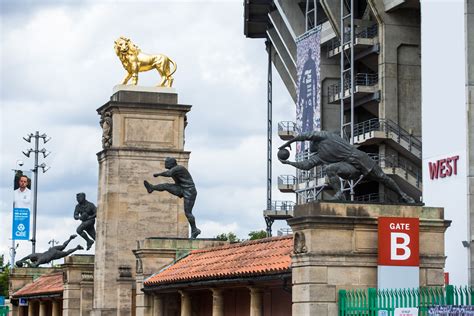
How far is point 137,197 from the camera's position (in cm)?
4038

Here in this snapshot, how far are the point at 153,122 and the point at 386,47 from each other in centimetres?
2601

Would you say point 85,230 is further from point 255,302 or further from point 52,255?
point 255,302

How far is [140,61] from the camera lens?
4134cm

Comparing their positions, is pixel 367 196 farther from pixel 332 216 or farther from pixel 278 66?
pixel 332 216

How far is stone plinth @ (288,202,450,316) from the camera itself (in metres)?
21.6

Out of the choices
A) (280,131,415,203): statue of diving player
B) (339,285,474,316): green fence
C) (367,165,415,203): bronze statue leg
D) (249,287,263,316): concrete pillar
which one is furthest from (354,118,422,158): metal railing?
(339,285,474,316): green fence

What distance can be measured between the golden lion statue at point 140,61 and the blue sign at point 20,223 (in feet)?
91.5

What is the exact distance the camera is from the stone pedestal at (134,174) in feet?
131

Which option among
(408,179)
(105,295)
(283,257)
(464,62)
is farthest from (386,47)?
(283,257)

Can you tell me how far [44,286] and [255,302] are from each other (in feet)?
79.3

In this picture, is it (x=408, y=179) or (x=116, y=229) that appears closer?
(x=116, y=229)

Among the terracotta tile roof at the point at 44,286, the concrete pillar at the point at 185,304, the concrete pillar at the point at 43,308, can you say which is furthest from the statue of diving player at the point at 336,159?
the concrete pillar at the point at 43,308

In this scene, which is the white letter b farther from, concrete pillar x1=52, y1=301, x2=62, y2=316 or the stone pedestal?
concrete pillar x1=52, y1=301, x2=62, y2=316

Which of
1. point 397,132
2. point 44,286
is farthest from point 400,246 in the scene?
point 397,132
